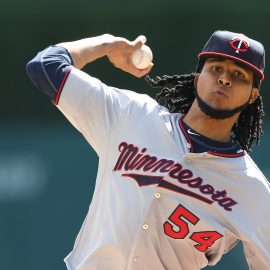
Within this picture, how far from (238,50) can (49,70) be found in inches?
25.0

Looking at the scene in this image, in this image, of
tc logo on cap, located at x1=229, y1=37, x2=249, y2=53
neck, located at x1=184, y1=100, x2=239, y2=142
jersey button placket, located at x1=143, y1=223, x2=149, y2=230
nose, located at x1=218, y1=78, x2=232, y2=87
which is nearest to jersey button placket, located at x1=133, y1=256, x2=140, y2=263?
jersey button placket, located at x1=143, y1=223, x2=149, y2=230

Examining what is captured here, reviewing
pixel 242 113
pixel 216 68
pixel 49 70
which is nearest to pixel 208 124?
pixel 216 68

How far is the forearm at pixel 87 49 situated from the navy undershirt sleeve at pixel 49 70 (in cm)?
7

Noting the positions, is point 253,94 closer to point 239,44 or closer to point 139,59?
point 239,44

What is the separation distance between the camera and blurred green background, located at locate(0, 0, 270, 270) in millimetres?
6059

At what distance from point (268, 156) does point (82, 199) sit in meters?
1.27

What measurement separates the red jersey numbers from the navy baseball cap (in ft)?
1.74

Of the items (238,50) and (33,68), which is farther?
(238,50)

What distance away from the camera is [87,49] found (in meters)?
3.05

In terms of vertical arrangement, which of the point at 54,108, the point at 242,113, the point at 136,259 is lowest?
the point at 54,108

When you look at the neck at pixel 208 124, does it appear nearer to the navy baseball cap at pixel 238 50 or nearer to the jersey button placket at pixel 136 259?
the navy baseball cap at pixel 238 50

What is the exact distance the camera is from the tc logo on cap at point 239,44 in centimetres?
305

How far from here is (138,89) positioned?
643 centimetres

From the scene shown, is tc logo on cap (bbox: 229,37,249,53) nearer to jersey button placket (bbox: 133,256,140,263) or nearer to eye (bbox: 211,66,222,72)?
eye (bbox: 211,66,222,72)
